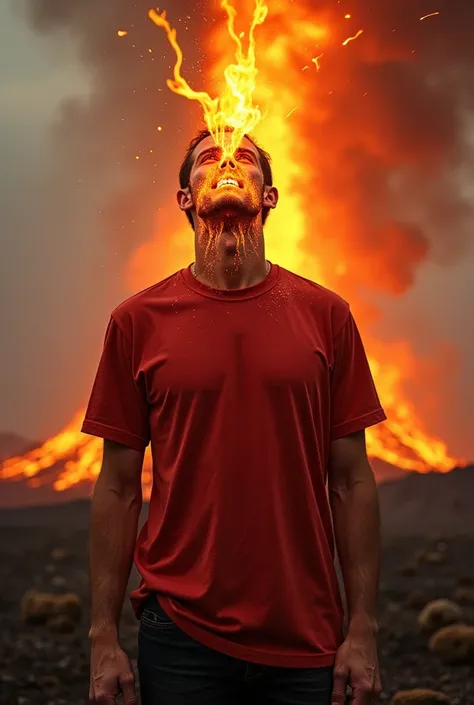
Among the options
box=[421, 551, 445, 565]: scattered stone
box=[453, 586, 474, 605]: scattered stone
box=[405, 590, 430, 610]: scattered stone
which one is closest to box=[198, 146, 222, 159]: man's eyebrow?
box=[405, 590, 430, 610]: scattered stone

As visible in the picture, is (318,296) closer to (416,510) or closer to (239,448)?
(239,448)

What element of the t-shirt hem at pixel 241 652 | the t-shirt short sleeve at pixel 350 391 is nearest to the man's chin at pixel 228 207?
the t-shirt short sleeve at pixel 350 391

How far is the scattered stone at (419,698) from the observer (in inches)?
169

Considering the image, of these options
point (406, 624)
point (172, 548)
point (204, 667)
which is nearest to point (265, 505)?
point (172, 548)

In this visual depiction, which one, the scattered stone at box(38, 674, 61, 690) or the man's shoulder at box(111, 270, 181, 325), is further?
the scattered stone at box(38, 674, 61, 690)

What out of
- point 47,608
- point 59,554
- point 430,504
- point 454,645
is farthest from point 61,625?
point 430,504

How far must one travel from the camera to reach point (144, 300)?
185 centimetres

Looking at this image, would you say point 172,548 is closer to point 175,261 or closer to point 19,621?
point 175,261

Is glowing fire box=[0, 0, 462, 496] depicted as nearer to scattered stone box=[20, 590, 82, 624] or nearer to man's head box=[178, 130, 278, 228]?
scattered stone box=[20, 590, 82, 624]

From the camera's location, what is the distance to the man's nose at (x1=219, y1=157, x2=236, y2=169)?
196 centimetres

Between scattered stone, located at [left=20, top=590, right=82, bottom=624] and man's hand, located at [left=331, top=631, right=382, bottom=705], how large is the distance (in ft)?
13.0

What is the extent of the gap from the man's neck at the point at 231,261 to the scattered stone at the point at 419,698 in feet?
10.0

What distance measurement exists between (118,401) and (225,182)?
512 millimetres

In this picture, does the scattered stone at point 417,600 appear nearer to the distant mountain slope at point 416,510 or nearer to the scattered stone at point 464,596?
the scattered stone at point 464,596
